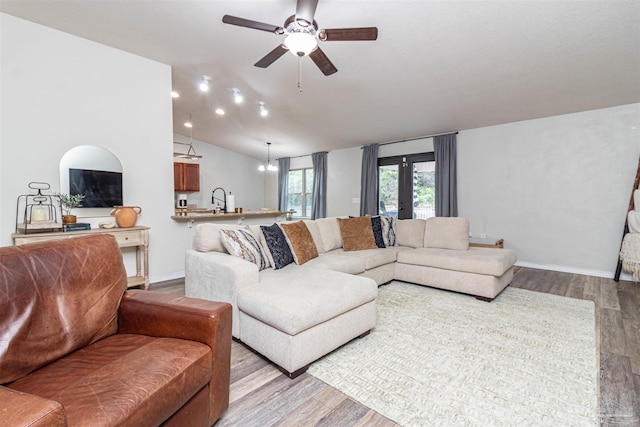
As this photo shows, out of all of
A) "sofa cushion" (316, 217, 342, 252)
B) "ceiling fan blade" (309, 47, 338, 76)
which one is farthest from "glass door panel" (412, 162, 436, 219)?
"ceiling fan blade" (309, 47, 338, 76)

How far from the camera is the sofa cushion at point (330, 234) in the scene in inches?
149

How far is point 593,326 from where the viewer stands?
258cm

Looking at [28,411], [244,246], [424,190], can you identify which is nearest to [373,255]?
[244,246]

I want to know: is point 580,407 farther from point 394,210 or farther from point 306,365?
point 394,210

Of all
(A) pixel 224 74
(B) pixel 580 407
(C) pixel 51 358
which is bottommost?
(B) pixel 580 407

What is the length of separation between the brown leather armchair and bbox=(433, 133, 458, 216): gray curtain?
508 cm

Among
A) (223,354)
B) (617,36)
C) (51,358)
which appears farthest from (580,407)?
(617,36)

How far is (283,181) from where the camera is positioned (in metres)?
8.92

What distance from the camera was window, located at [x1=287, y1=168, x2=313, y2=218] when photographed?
852 centimetres

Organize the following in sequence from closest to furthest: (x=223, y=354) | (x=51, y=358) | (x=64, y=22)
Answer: (x=51, y=358) → (x=223, y=354) → (x=64, y=22)

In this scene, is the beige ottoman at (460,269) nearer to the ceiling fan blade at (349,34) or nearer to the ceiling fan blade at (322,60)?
the ceiling fan blade at (322,60)

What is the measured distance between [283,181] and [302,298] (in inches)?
283

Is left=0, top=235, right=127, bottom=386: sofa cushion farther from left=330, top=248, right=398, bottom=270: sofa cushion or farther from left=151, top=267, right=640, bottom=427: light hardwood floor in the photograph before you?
left=330, top=248, right=398, bottom=270: sofa cushion

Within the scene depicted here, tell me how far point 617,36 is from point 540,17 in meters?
0.85
